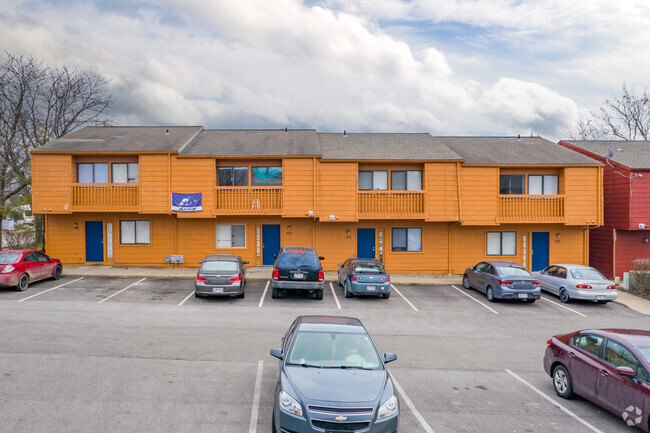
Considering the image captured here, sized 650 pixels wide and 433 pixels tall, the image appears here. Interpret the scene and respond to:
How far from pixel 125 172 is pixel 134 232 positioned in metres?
3.02

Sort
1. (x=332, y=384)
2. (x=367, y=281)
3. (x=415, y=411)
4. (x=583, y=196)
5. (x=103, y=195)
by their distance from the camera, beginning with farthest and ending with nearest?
(x=583, y=196) < (x=103, y=195) < (x=367, y=281) < (x=415, y=411) < (x=332, y=384)

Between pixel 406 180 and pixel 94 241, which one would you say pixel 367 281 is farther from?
pixel 94 241

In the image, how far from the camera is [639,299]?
61.9ft

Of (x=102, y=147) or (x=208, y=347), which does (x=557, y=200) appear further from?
(x=102, y=147)

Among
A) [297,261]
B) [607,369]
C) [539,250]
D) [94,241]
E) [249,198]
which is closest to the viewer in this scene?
[607,369]

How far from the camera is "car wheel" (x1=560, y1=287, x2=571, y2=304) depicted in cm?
1738

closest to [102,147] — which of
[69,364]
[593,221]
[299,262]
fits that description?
[299,262]

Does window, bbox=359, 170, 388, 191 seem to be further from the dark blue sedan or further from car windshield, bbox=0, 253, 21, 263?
the dark blue sedan

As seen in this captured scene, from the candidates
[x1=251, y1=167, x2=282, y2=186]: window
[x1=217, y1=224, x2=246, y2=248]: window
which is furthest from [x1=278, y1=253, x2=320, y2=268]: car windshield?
[x1=217, y1=224, x2=246, y2=248]: window

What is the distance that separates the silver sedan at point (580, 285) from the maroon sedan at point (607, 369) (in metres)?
9.52

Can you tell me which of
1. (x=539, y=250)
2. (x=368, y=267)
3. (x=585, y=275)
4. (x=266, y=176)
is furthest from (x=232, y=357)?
(x=539, y=250)

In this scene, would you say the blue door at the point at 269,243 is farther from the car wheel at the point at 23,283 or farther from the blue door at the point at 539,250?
the blue door at the point at 539,250

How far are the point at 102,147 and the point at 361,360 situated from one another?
19.9 metres

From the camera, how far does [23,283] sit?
55.4ft
